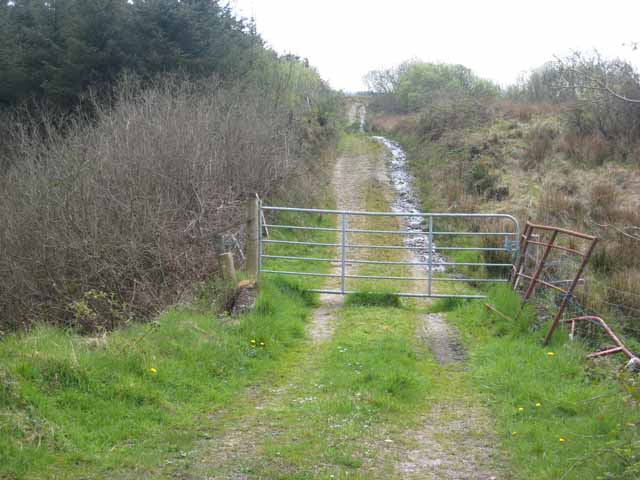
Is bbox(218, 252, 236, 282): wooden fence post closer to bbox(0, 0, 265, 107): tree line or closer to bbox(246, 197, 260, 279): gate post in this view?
bbox(246, 197, 260, 279): gate post

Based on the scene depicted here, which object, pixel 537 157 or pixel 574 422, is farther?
pixel 537 157

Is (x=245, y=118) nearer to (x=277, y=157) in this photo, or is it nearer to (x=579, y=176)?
(x=277, y=157)

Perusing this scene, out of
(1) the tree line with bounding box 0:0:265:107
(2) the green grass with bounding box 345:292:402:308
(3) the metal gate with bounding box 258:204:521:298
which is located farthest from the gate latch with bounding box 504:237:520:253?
(1) the tree line with bounding box 0:0:265:107

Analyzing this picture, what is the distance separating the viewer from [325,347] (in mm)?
9750

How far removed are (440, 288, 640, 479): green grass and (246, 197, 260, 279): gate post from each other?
145 inches

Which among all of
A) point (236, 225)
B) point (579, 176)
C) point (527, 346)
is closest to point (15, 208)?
point (236, 225)

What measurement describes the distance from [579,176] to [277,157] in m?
9.37

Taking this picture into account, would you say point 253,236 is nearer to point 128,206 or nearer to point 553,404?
point 128,206

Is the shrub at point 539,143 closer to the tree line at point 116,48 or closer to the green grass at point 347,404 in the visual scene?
the tree line at point 116,48

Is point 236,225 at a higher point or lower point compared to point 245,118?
lower

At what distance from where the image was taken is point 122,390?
6.83 metres

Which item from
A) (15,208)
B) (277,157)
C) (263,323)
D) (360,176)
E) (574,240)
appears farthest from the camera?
(360,176)

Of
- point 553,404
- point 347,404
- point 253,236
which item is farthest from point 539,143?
point 347,404

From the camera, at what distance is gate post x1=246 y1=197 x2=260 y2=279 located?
38.8 feet
